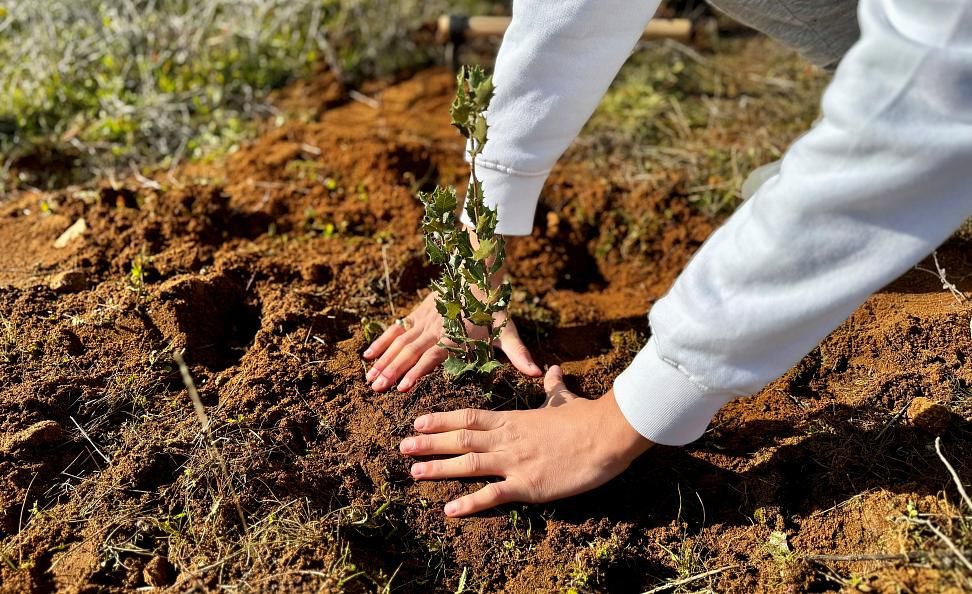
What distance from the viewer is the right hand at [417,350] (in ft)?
7.34

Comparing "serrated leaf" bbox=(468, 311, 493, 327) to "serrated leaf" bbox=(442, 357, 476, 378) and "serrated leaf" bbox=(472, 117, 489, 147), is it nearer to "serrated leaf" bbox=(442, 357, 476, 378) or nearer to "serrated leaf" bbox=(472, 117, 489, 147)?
"serrated leaf" bbox=(442, 357, 476, 378)

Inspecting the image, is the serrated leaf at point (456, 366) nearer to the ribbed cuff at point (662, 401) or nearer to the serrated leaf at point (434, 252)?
the serrated leaf at point (434, 252)

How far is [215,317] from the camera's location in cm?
252

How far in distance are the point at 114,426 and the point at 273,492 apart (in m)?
0.50

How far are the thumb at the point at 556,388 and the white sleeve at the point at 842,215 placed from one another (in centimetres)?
53

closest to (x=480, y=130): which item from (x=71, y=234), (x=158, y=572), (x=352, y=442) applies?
(x=352, y=442)

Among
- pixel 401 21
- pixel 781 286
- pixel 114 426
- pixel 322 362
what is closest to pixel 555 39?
pixel 781 286

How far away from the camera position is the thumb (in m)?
2.17

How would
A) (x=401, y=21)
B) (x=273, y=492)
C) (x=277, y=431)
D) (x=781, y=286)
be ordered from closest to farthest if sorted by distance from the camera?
(x=781, y=286), (x=273, y=492), (x=277, y=431), (x=401, y=21)

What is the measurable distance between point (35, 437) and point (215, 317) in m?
0.63

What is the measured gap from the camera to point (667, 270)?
3.00m

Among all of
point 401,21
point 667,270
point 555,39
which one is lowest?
point 667,270

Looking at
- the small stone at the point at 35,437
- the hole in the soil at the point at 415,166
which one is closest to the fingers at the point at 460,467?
the small stone at the point at 35,437

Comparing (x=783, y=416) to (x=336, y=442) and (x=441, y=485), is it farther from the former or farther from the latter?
(x=336, y=442)
